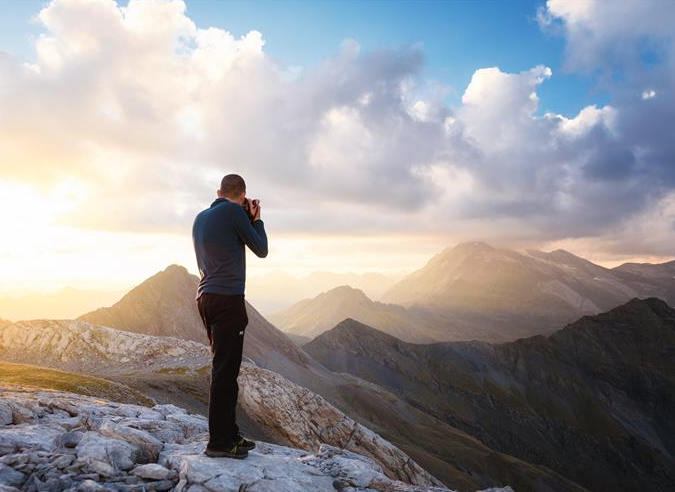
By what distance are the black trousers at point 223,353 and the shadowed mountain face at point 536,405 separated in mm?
150725

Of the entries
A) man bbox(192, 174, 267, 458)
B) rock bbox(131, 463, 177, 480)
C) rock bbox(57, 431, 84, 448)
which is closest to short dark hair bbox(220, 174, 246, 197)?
man bbox(192, 174, 267, 458)

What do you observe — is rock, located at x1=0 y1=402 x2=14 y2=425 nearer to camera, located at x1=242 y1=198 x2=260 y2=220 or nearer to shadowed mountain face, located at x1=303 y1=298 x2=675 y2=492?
camera, located at x1=242 y1=198 x2=260 y2=220

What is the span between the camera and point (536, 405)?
175 metres

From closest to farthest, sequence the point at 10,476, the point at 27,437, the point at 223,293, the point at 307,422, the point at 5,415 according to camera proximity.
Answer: the point at 10,476 → the point at 223,293 → the point at 27,437 → the point at 5,415 → the point at 307,422

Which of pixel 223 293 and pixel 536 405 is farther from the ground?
pixel 223 293

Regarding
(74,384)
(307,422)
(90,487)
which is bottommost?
→ (307,422)

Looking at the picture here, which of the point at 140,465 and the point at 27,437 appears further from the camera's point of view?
the point at 27,437

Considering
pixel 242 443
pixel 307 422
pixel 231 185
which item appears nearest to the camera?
pixel 231 185

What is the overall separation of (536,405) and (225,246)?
198036 millimetres

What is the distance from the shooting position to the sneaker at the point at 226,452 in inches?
332

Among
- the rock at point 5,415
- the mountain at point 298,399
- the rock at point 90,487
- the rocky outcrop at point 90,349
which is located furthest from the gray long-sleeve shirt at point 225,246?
the rocky outcrop at point 90,349

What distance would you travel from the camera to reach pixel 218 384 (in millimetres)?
8328

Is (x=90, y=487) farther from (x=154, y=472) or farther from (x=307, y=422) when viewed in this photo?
(x=307, y=422)

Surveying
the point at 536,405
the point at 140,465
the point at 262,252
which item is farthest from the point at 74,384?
the point at 536,405
